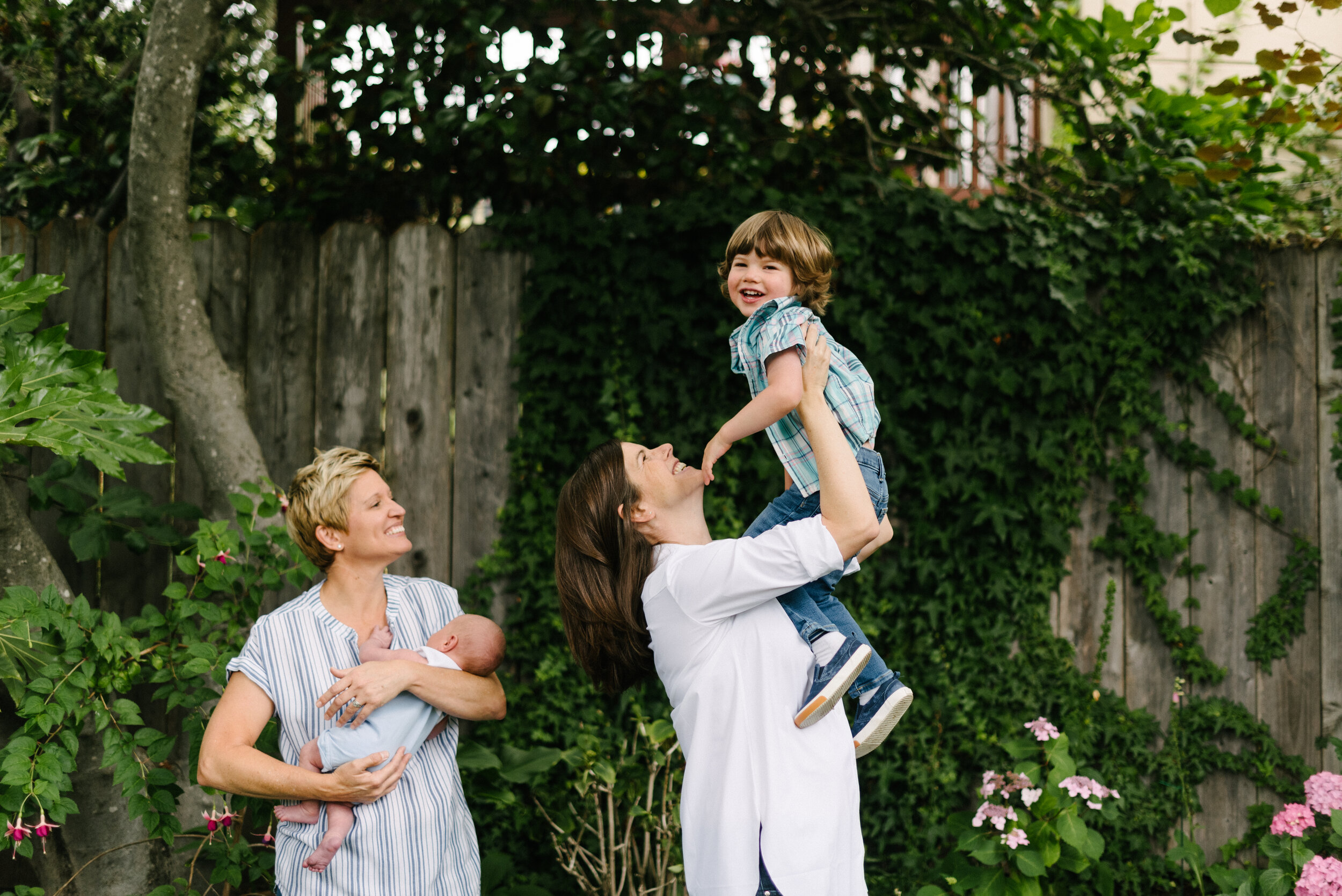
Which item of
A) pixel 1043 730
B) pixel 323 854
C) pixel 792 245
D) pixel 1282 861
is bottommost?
pixel 1282 861

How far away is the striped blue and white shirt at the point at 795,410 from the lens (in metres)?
1.84

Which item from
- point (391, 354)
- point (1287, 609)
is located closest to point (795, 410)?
point (391, 354)

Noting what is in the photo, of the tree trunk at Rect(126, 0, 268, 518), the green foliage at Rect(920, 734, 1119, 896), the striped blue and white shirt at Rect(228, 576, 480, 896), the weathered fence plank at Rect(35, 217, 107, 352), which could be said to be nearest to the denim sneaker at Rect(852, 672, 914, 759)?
the striped blue and white shirt at Rect(228, 576, 480, 896)

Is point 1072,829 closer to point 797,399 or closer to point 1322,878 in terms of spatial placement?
point 1322,878

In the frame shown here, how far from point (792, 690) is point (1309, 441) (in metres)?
2.26

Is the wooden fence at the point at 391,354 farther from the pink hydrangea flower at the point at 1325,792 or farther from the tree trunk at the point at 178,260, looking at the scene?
the pink hydrangea flower at the point at 1325,792

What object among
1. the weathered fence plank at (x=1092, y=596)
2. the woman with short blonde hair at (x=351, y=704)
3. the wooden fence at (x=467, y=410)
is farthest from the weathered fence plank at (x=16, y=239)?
the weathered fence plank at (x=1092, y=596)

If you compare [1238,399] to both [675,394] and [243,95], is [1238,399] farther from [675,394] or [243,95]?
[243,95]

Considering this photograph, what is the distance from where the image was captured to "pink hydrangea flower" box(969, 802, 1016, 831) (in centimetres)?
250

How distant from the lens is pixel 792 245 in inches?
73.7

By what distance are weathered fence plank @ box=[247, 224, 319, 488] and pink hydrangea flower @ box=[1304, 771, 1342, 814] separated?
10.3 ft

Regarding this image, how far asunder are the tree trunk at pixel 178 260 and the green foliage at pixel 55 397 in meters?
0.31

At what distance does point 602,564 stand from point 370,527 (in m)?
0.49

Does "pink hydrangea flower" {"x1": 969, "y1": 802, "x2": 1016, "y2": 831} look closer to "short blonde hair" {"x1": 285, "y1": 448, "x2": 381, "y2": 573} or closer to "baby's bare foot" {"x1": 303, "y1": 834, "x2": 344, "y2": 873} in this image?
"baby's bare foot" {"x1": 303, "y1": 834, "x2": 344, "y2": 873}
